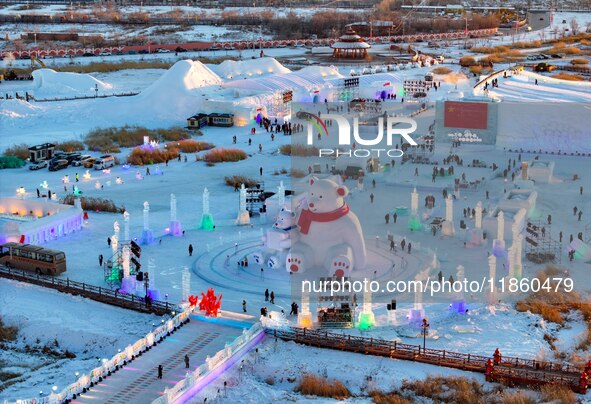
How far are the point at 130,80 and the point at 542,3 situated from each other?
76389mm

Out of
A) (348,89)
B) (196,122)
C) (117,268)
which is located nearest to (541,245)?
(117,268)

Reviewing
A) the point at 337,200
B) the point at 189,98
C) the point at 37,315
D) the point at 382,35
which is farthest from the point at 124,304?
the point at 382,35

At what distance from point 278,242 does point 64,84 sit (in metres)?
34.4

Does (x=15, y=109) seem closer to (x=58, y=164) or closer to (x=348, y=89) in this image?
(x=58, y=164)

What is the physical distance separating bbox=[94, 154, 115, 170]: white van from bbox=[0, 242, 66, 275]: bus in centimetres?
1250

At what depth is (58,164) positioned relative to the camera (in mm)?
38406

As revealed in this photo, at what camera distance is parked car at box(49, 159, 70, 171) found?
38.2m

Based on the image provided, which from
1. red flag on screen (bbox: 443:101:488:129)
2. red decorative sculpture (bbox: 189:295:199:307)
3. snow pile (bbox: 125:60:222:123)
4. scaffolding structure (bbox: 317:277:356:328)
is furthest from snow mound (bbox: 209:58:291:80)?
red decorative sculpture (bbox: 189:295:199:307)

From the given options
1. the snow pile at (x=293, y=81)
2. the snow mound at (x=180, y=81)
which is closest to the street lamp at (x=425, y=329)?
the snow mound at (x=180, y=81)

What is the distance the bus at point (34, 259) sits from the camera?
25234 mm

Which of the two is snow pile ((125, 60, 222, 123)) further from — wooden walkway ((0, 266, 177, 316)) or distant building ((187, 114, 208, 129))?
wooden walkway ((0, 266, 177, 316))

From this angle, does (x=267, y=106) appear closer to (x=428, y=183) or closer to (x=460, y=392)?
(x=428, y=183)

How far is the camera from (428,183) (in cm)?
3338

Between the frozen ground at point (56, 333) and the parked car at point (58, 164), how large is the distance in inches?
557
